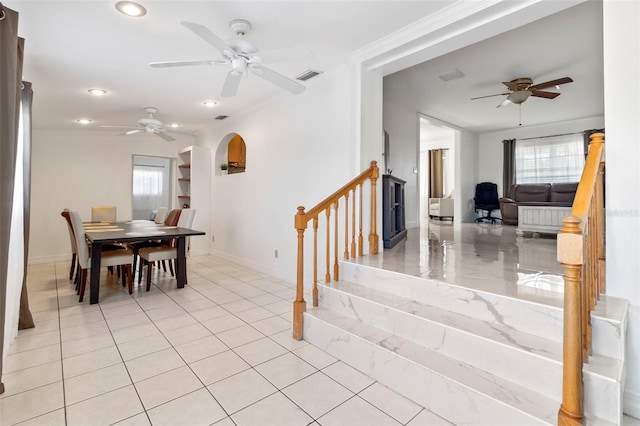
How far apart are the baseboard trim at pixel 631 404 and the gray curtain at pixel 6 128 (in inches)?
141

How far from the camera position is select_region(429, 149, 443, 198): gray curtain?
1004cm

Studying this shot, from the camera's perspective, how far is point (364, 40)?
9.78ft

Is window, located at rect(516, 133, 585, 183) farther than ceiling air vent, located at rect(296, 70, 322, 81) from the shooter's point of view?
Yes

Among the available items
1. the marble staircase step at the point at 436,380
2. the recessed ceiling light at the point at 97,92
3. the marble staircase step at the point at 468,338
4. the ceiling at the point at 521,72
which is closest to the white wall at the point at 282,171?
the ceiling at the point at 521,72

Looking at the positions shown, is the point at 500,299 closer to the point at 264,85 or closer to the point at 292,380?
the point at 292,380

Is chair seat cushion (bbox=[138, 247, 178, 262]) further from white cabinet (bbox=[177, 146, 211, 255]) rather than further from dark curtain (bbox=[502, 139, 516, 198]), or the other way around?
dark curtain (bbox=[502, 139, 516, 198])

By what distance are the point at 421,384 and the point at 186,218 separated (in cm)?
402

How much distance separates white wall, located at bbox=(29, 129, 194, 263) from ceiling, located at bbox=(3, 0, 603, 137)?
1.41ft

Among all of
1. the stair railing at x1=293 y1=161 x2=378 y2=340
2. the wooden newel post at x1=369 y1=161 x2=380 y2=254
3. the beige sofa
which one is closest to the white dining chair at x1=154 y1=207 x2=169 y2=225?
the stair railing at x1=293 y1=161 x2=378 y2=340

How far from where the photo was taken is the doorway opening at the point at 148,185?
30.0 ft

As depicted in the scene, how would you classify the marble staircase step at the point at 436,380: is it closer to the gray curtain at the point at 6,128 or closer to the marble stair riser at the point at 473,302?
the marble stair riser at the point at 473,302

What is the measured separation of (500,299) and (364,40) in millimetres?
2547

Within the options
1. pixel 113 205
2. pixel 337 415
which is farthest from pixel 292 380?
pixel 113 205

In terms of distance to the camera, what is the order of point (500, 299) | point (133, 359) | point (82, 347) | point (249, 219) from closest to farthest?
point (500, 299) → point (133, 359) → point (82, 347) → point (249, 219)
